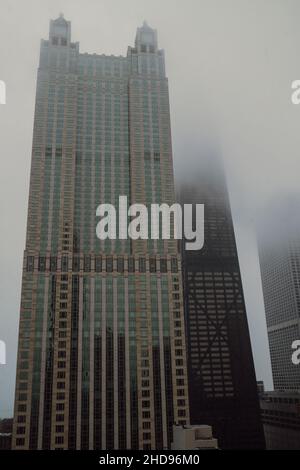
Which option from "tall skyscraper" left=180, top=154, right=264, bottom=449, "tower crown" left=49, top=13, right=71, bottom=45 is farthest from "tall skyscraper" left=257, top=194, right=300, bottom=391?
"tower crown" left=49, top=13, right=71, bottom=45

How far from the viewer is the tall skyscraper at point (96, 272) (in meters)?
45.9

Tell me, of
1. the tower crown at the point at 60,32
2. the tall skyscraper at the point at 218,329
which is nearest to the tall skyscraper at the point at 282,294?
the tall skyscraper at the point at 218,329

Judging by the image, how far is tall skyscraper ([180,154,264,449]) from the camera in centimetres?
9238

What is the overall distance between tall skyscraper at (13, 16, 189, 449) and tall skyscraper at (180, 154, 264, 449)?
43.9m

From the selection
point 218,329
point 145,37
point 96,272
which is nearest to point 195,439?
point 96,272

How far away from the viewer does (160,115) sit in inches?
2477

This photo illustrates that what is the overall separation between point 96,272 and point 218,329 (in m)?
59.4

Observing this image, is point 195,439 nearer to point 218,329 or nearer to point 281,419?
point 281,419

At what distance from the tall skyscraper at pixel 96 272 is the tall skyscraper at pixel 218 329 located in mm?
43921

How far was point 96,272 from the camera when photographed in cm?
5334

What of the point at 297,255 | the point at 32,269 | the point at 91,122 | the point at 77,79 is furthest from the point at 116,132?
the point at 297,255

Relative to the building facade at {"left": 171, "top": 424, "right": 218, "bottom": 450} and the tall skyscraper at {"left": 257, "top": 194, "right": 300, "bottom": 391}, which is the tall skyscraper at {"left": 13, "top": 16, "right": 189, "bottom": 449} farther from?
the tall skyscraper at {"left": 257, "top": 194, "right": 300, "bottom": 391}

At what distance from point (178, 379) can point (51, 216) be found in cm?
2574
